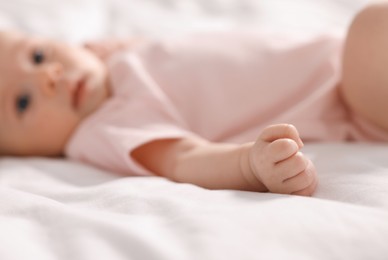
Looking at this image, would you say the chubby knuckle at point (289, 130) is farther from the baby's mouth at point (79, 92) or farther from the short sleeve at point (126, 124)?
the baby's mouth at point (79, 92)

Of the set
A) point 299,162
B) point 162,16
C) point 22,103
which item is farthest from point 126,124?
A: point 162,16

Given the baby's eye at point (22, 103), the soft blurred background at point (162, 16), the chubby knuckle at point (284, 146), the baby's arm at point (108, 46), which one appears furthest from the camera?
the soft blurred background at point (162, 16)

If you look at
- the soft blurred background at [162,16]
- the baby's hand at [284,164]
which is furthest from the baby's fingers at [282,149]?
the soft blurred background at [162,16]

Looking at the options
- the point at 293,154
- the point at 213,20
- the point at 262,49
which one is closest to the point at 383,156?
the point at 293,154

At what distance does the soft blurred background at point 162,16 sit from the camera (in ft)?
5.19

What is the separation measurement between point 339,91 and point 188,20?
0.62m

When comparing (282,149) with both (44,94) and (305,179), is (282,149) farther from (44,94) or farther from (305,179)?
(44,94)

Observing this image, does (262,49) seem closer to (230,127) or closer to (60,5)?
(230,127)

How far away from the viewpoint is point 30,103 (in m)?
1.21

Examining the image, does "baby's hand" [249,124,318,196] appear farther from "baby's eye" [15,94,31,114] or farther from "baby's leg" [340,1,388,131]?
"baby's eye" [15,94,31,114]

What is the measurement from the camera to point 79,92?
1.22 m

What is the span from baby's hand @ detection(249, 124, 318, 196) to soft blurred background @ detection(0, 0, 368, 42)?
2.67 ft

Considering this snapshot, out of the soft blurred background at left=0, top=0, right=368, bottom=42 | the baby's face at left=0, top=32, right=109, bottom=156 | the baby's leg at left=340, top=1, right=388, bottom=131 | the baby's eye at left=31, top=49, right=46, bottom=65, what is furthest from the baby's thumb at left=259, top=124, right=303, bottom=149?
the soft blurred background at left=0, top=0, right=368, bottom=42

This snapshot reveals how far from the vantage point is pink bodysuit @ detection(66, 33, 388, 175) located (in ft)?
3.65
